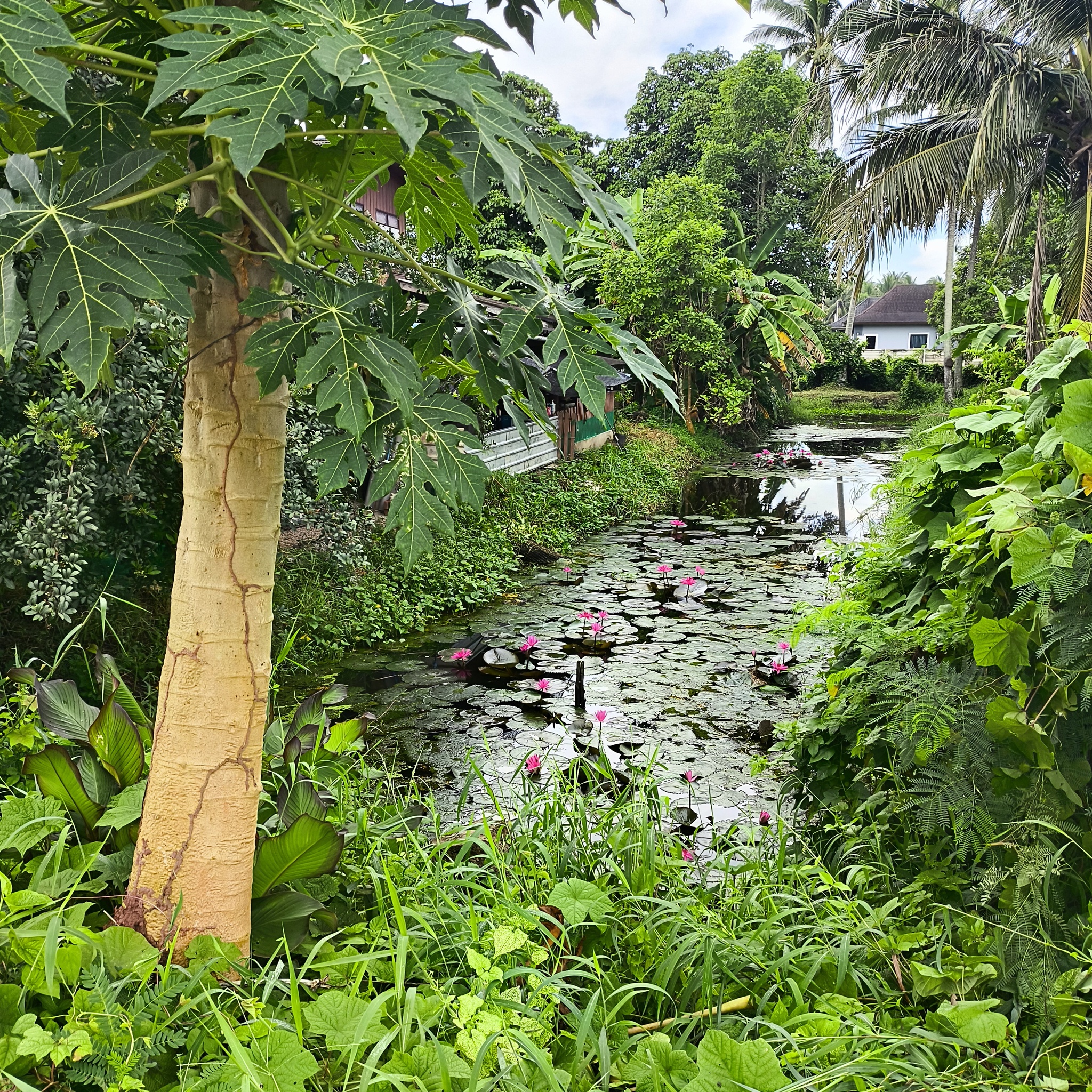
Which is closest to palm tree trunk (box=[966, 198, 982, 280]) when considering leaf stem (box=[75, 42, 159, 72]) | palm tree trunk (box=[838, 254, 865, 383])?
palm tree trunk (box=[838, 254, 865, 383])

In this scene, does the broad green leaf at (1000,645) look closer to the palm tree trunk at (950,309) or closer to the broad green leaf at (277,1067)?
the broad green leaf at (277,1067)

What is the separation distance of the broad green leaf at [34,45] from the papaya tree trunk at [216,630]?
0.47m

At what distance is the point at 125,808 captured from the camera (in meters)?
1.71

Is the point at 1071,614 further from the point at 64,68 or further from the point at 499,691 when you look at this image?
the point at 499,691

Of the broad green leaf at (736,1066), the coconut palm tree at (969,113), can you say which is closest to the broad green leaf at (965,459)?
the broad green leaf at (736,1066)

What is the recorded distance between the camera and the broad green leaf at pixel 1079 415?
1.63m

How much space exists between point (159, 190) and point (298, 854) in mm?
1244

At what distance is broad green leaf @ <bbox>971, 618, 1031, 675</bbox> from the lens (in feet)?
5.58

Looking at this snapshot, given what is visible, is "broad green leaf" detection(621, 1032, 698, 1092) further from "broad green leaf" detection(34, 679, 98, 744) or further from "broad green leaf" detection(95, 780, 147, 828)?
"broad green leaf" detection(34, 679, 98, 744)

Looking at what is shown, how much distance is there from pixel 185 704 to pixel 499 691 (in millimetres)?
3660

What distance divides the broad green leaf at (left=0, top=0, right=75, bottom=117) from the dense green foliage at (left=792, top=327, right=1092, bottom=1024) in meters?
1.69

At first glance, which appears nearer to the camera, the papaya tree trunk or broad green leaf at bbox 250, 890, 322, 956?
the papaya tree trunk

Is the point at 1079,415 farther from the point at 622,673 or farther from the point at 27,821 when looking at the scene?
the point at 622,673

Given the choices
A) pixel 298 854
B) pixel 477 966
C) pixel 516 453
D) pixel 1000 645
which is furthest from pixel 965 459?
pixel 516 453
